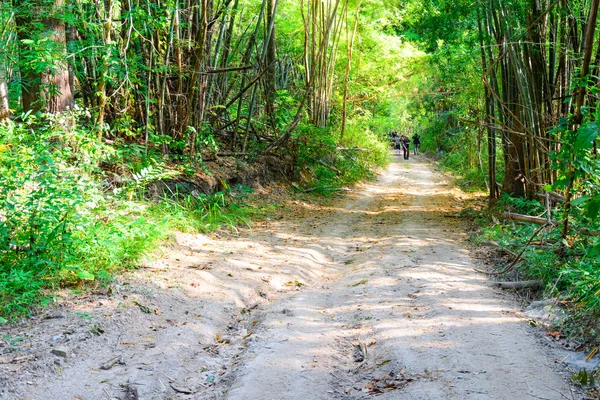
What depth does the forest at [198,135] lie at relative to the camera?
4805 mm

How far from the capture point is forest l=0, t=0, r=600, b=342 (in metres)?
4.80

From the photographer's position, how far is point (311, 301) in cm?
531

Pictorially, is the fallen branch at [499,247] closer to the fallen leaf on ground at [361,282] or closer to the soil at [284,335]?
the soil at [284,335]

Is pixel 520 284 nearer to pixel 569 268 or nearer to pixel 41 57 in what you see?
pixel 569 268

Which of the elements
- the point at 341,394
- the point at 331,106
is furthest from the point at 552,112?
the point at 331,106

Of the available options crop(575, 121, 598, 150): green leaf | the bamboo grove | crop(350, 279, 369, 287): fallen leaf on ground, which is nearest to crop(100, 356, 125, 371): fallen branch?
crop(350, 279, 369, 287): fallen leaf on ground

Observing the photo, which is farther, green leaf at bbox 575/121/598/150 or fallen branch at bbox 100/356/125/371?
fallen branch at bbox 100/356/125/371

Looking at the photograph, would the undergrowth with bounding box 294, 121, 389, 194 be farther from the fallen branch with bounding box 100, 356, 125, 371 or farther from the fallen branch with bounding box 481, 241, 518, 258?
the fallen branch with bounding box 100, 356, 125, 371

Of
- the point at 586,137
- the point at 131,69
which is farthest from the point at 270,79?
the point at 586,137

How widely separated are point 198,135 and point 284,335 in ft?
19.6

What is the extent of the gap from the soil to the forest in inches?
18.8

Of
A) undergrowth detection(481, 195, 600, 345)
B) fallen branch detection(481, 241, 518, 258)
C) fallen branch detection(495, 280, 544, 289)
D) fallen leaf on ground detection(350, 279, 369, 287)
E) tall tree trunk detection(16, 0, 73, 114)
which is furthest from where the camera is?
tall tree trunk detection(16, 0, 73, 114)

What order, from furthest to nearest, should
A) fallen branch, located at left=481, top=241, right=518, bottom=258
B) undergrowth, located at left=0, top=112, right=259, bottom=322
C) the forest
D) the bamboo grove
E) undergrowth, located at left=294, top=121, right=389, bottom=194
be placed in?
undergrowth, located at left=294, top=121, right=389, bottom=194, the bamboo grove, fallen branch, located at left=481, top=241, right=518, bottom=258, the forest, undergrowth, located at left=0, top=112, right=259, bottom=322

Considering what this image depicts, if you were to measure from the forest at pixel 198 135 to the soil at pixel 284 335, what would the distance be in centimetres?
48
